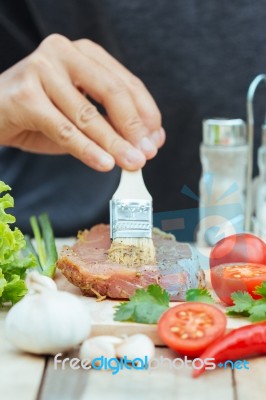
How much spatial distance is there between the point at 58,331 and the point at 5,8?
192 cm

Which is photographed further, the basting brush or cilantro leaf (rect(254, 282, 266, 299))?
the basting brush

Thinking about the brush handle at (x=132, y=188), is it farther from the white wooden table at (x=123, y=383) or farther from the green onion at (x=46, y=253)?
the white wooden table at (x=123, y=383)

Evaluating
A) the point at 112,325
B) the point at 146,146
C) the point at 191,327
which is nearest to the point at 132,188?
the point at 146,146

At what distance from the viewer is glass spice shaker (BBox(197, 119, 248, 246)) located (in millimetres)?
2523

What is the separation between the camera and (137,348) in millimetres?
1491

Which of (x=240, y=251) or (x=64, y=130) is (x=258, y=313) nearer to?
(x=240, y=251)

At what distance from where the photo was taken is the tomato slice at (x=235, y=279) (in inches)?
69.6

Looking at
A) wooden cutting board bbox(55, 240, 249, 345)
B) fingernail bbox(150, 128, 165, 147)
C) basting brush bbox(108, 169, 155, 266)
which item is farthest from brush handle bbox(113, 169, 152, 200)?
wooden cutting board bbox(55, 240, 249, 345)

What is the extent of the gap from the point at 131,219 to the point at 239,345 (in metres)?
0.55

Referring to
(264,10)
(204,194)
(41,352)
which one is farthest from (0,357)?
(264,10)

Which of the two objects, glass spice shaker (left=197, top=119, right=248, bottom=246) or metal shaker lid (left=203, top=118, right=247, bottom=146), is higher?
metal shaker lid (left=203, top=118, right=247, bottom=146)

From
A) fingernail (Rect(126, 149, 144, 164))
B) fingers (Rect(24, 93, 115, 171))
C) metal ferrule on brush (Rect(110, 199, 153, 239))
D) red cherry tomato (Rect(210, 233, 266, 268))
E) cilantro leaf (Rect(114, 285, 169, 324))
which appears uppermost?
fingers (Rect(24, 93, 115, 171))

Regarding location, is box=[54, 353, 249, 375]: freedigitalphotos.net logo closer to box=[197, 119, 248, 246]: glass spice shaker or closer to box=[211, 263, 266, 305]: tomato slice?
box=[211, 263, 266, 305]: tomato slice

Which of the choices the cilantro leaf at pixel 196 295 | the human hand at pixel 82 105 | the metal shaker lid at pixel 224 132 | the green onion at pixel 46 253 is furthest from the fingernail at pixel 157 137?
the cilantro leaf at pixel 196 295
